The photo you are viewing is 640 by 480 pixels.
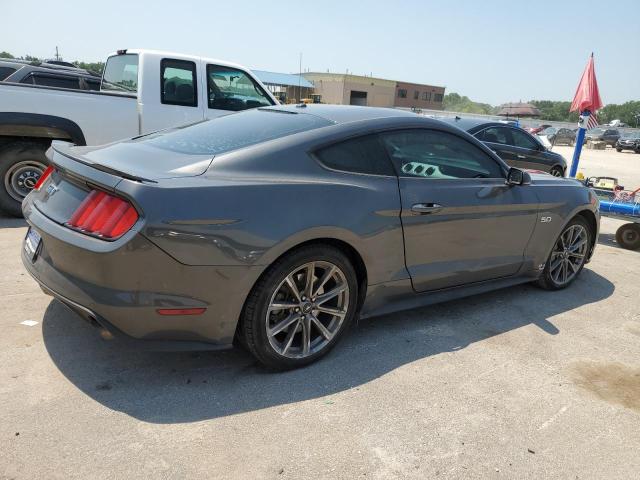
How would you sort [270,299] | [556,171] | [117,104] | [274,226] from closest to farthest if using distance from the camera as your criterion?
1. [274,226]
2. [270,299]
3. [117,104]
4. [556,171]

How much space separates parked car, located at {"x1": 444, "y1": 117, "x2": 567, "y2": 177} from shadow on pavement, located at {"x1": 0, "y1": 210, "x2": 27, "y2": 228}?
7137 millimetres

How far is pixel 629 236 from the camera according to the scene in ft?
22.9

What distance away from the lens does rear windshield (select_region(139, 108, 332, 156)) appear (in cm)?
313

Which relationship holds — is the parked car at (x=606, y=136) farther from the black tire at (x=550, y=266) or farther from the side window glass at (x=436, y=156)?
the side window glass at (x=436, y=156)

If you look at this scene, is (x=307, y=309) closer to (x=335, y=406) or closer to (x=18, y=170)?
(x=335, y=406)

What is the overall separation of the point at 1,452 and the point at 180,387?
876 mm

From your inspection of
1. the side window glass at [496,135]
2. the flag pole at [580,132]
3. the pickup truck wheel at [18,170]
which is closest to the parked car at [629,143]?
the flag pole at [580,132]

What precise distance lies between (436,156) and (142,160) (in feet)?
6.75

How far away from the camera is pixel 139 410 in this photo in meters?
2.63

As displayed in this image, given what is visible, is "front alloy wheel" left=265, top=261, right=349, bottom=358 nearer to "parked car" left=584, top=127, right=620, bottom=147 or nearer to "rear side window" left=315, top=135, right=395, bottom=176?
"rear side window" left=315, top=135, right=395, bottom=176

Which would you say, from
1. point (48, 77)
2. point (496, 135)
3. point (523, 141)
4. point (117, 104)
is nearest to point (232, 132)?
point (117, 104)

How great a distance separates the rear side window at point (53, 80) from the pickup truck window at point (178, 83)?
2.45 m

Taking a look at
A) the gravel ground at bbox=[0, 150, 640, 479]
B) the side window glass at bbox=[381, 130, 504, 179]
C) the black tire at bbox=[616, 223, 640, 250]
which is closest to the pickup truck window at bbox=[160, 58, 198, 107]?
the gravel ground at bbox=[0, 150, 640, 479]

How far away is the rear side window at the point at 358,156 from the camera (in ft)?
10.4
